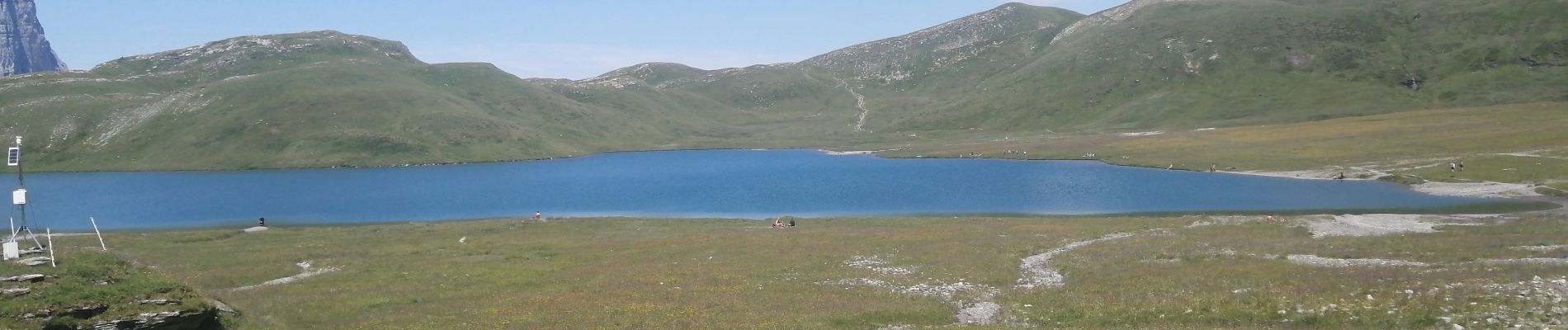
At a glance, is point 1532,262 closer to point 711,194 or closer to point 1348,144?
point 711,194

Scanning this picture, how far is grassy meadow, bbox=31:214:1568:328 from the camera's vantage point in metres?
24.6

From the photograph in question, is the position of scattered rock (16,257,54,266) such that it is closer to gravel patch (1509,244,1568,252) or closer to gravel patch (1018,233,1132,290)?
gravel patch (1018,233,1132,290)

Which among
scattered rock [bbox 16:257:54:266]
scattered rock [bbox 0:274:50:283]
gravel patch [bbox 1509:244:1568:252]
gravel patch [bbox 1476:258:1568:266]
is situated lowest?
gravel patch [bbox 1509:244:1568:252]

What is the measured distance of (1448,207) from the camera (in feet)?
222

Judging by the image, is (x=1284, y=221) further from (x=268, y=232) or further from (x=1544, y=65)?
(x=1544, y=65)

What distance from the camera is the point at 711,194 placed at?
105000 mm

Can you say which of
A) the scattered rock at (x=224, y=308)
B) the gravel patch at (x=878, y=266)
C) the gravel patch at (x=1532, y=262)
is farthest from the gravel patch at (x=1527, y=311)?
the scattered rock at (x=224, y=308)

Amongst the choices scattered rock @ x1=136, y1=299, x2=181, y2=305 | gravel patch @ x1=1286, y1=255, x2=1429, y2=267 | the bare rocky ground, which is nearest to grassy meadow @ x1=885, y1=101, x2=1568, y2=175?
the bare rocky ground

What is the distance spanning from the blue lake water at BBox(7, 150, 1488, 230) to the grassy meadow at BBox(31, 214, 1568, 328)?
2347 centimetres

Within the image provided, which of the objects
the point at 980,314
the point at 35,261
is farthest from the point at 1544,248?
the point at 35,261

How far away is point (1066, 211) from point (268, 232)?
2624 inches

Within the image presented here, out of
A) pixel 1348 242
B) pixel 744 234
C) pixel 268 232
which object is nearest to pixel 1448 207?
pixel 1348 242

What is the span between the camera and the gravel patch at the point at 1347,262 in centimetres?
3212

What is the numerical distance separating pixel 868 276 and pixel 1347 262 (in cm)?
1867
